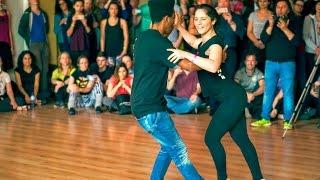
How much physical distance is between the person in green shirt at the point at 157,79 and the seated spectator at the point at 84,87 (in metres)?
4.59

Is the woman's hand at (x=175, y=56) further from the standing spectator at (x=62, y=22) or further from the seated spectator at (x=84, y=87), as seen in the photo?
the standing spectator at (x=62, y=22)

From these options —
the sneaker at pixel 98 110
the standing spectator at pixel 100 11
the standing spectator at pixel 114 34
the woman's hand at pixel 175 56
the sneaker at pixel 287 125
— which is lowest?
the sneaker at pixel 98 110

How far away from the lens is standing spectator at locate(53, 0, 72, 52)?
8477 millimetres

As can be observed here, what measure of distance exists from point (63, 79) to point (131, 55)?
1106mm

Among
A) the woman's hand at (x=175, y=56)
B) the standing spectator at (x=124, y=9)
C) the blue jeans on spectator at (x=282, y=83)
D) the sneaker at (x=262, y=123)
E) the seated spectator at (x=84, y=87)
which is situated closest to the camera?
the woman's hand at (x=175, y=56)

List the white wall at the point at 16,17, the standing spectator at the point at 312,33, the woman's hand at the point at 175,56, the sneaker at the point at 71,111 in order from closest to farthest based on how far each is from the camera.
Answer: the woman's hand at the point at 175,56 < the standing spectator at the point at 312,33 < the sneaker at the point at 71,111 < the white wall at the point at 16,17

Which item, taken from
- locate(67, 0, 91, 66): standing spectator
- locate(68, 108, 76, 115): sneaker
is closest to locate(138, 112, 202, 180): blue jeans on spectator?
locate(68, 108, 76, 115): sneaker

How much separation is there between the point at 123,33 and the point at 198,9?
448cm

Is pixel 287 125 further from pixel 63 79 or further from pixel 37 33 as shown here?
pixel 37 33

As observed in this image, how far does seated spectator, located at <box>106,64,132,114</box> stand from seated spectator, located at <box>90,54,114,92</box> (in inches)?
8.3

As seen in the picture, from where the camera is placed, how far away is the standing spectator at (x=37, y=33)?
8734 mm

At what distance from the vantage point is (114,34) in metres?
8.02

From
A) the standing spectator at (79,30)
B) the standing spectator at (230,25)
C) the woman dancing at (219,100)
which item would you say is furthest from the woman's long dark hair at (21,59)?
the woman dancing at (219,100)

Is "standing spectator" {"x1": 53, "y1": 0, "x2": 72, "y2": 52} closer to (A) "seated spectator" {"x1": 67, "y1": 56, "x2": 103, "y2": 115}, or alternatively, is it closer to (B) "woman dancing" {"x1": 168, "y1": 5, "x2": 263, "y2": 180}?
(A) "seated spectator" {"x1": 67, "y1": 56, "x2": 103, "y2": 115}
